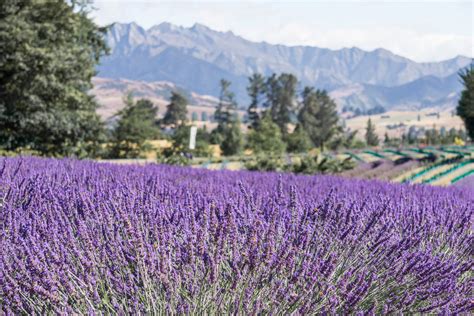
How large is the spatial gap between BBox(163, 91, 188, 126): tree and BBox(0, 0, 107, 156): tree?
233 feet

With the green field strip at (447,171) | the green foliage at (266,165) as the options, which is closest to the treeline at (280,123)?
the green field strip at (447,171)

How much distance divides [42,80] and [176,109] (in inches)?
3063

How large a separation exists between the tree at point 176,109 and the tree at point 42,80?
233 ft

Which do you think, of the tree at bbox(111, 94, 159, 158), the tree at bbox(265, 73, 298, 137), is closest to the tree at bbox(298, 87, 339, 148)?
the tree at bbox(265, 73, 298, 137)

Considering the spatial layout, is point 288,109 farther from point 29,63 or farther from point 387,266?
point 387,266

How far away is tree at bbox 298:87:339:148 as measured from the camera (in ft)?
211

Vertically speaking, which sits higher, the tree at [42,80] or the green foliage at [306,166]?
the tree at [42,80]

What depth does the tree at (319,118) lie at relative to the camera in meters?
64.4

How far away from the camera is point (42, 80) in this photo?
15.4m

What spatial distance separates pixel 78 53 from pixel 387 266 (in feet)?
58.9

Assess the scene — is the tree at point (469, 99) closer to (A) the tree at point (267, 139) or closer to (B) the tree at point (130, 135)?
(A) the tree at point (267, 139)

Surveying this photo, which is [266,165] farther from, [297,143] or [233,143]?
[297,143]

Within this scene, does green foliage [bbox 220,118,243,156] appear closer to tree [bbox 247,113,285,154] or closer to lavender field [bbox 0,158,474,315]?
tree [bbox 247,113,285,154]

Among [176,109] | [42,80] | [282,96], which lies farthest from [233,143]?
[176,109]
